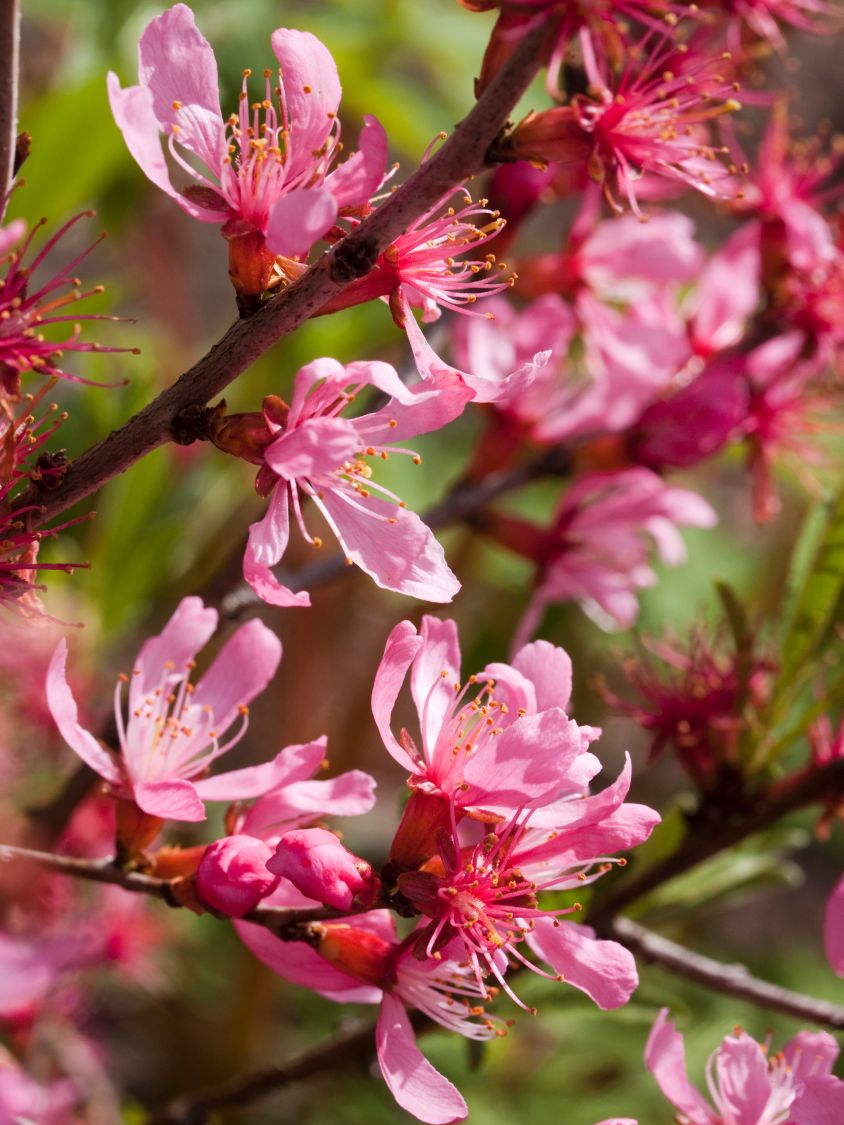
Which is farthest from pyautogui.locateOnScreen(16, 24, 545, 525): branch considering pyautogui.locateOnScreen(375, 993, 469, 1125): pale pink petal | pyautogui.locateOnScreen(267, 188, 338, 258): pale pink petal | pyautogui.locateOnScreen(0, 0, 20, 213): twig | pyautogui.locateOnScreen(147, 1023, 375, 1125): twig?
pyautogui.locateOnScreen(147, 1023, 375, 1125): twig

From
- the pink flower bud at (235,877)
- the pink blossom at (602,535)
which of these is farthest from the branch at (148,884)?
the pink blossom at (602,535)

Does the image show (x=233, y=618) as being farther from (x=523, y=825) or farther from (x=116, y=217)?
(x=116, y=217)

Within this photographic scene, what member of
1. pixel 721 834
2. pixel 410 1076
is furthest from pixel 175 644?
pixel 721 834

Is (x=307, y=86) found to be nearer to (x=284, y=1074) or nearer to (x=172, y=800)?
(x=172, y=800)

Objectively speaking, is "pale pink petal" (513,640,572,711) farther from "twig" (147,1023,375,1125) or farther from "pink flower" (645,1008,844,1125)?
"twig" (147,1023,375,1125)

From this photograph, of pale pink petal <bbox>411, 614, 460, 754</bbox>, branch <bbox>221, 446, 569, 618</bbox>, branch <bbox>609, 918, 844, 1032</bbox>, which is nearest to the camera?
pale pink petal <bbox>411, 614, 460, 754</bbox>

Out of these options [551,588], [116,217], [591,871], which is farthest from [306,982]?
[116,217]
